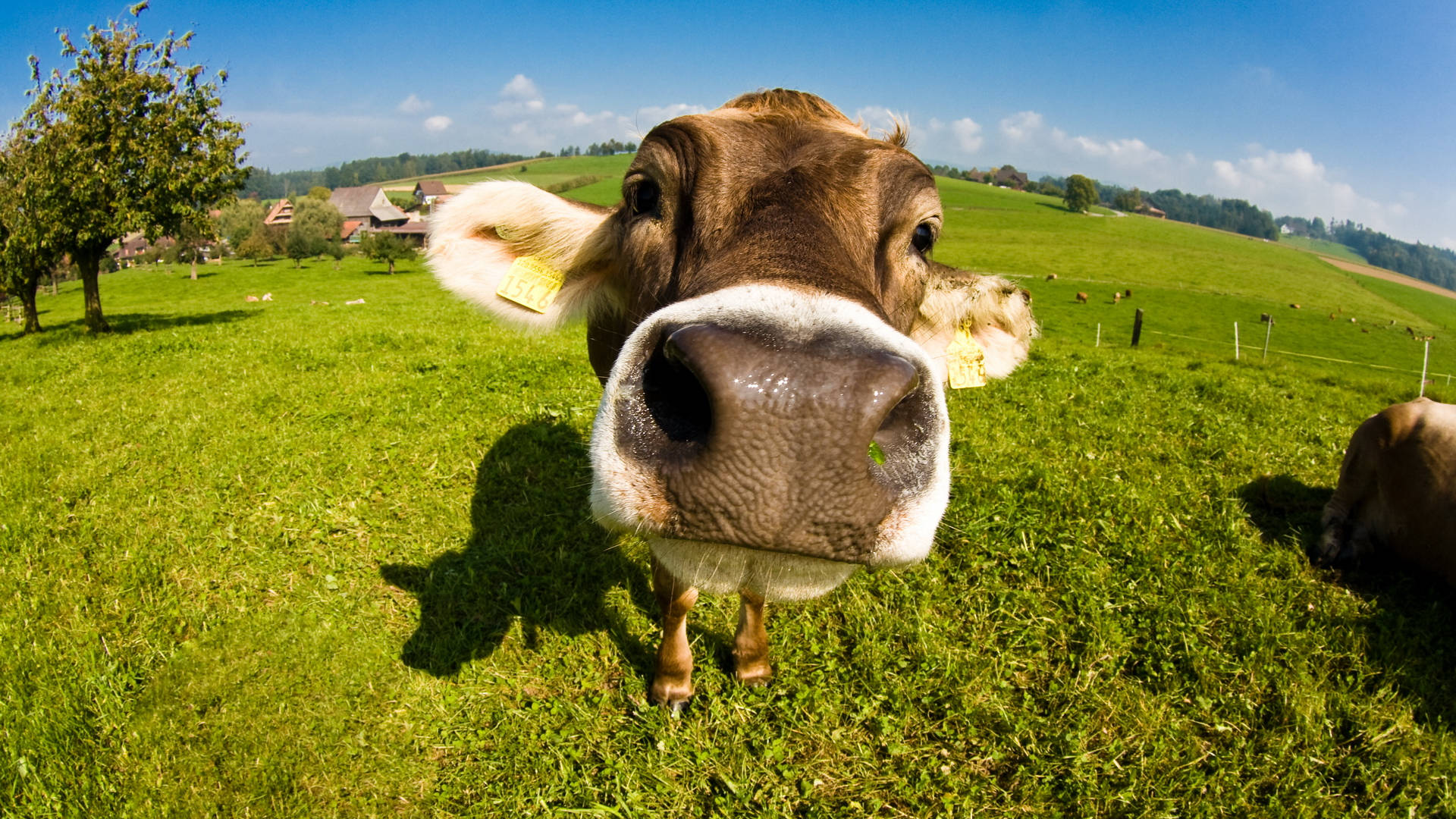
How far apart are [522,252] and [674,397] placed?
272 cm

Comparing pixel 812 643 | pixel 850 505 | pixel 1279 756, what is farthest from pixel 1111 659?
pixel 850 505

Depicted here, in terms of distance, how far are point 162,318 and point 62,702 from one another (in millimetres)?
25276

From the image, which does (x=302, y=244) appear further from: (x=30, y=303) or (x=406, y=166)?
(x=406, y=166)

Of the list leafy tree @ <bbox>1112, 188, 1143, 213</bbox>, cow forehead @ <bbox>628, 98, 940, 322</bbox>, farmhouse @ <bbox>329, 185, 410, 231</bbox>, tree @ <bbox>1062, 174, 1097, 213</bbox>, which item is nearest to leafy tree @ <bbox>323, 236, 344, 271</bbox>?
farmhouse @ <bbox>329, 185, 410, 231</bbox>

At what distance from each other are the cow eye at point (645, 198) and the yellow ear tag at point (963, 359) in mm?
2149

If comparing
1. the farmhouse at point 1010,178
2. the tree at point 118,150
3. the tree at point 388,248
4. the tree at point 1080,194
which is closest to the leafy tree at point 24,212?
the tree at point 118,150

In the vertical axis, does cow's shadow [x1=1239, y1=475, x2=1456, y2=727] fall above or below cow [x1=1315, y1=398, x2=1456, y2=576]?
below

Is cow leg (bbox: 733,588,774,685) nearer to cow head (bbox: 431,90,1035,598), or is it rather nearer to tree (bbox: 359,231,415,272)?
cow head (bbox: 431,90,1035,598)

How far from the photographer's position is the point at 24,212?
17.6 meters

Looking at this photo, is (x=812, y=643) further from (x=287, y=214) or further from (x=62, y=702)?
(x=287, y=214)

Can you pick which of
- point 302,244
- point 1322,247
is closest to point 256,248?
point 302,244

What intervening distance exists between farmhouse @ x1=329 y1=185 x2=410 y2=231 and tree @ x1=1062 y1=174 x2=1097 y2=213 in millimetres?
96773

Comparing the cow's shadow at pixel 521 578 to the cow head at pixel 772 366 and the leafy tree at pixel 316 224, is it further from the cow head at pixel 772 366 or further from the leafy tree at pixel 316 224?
the leafy tree at pixel 316 224

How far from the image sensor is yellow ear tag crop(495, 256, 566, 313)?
385cm
